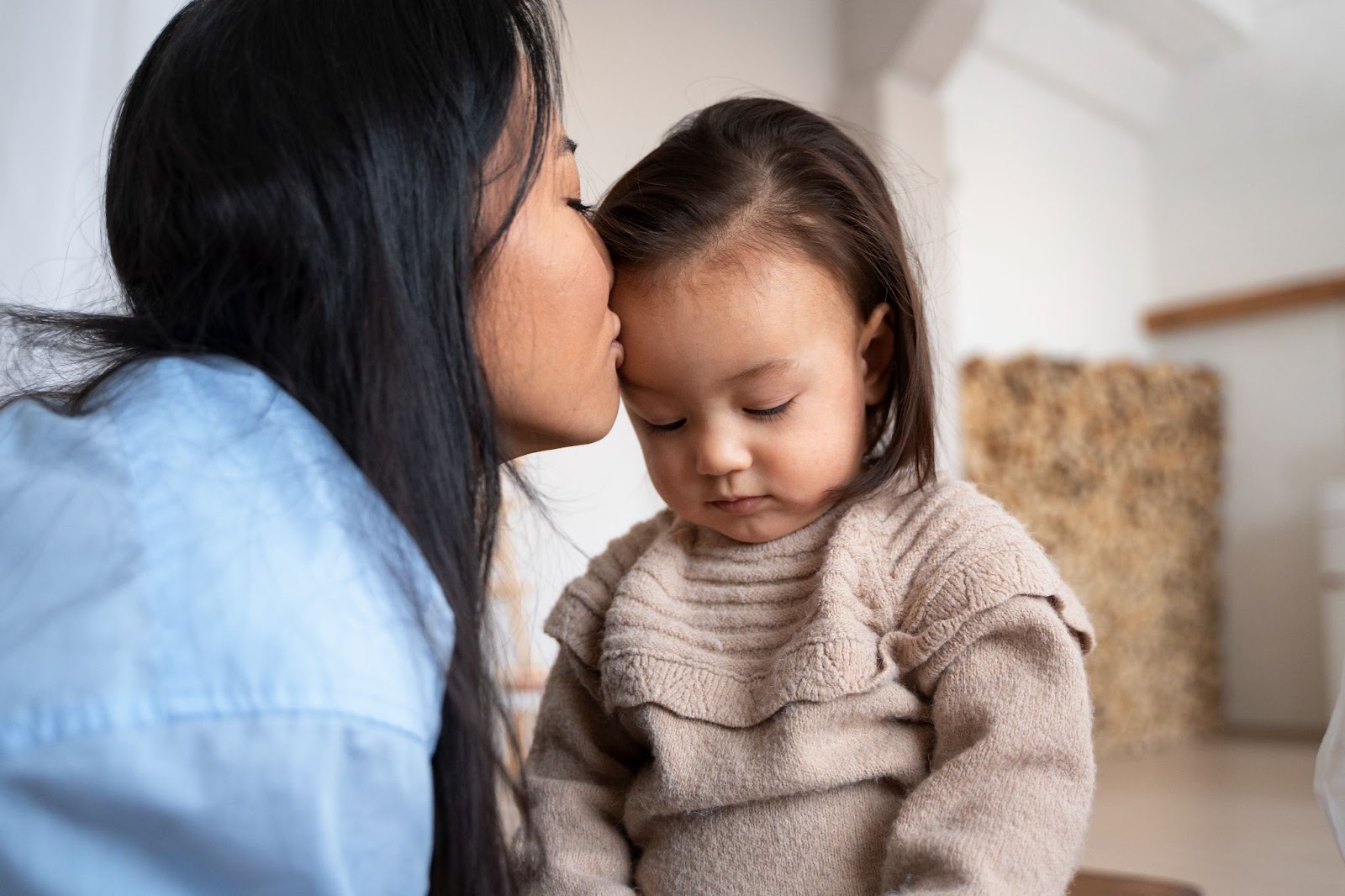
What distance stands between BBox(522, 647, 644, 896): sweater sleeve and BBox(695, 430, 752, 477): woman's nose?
214 millimetres

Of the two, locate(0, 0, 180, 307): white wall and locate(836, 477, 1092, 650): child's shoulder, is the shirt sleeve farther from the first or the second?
locate(0, 0, 180, 307): white wall

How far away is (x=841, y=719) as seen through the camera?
86 centimetres

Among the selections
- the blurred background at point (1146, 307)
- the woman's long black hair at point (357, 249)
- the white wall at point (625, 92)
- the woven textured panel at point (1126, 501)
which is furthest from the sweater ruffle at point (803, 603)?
the woven textured panel at point (1126, 501)

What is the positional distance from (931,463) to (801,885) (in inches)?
14.2

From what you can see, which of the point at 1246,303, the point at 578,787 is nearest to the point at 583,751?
the point at 578,787

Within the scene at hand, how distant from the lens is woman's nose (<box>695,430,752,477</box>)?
92 centimetres

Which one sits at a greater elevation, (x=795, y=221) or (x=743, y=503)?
(x=795, y=221)

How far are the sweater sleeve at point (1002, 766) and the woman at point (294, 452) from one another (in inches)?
11.5

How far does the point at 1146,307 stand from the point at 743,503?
4.01 m

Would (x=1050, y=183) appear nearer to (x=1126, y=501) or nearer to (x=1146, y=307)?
(x=1146, y=307)

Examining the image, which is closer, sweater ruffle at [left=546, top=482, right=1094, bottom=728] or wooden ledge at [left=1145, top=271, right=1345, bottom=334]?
sweater ruffle at [left=546, top=482, right=1094, bottom=728]

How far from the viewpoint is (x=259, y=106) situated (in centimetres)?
66

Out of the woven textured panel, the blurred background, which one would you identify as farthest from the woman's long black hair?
the woven textured panel

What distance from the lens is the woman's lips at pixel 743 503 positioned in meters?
0.97
